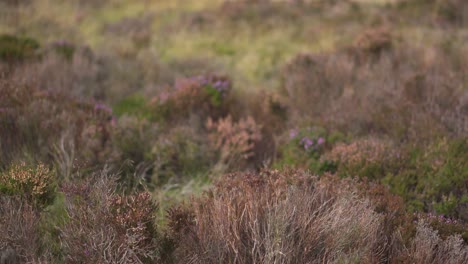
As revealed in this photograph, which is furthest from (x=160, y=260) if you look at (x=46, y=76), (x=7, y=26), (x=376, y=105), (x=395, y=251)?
(x=7, y=26)

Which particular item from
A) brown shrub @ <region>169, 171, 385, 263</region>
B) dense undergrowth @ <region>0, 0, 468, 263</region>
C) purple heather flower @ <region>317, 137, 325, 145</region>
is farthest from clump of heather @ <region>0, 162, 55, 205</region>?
purple heather flower @ <region>317, 137, 325, 145</region>

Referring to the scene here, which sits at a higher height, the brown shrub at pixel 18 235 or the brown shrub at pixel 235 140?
the brown shrub at pixel 18 235

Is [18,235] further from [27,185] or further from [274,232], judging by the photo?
[274,232]

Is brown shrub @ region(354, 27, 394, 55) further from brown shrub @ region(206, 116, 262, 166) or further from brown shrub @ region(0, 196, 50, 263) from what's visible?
brown shrub @ region(0, 196, 50, 263)

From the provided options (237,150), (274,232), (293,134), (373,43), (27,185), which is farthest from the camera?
(373,43)

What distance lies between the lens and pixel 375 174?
5082 millimetres

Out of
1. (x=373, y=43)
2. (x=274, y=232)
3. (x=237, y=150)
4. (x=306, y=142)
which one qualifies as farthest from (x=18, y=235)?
(x=373, y=43)

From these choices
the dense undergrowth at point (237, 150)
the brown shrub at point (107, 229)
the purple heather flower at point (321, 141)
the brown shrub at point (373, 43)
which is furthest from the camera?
the brown shrub at point (373, 43)

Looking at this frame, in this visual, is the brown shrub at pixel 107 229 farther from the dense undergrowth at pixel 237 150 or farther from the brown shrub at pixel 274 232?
the brown shrub at pixel 274 232

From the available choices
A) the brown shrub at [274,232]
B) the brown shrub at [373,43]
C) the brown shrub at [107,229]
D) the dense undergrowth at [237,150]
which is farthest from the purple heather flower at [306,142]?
the brown shrub at [373,43]

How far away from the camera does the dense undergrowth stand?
334cm

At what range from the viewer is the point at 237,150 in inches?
240

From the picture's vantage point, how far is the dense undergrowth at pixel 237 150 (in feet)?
10.9

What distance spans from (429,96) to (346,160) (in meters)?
2.22
